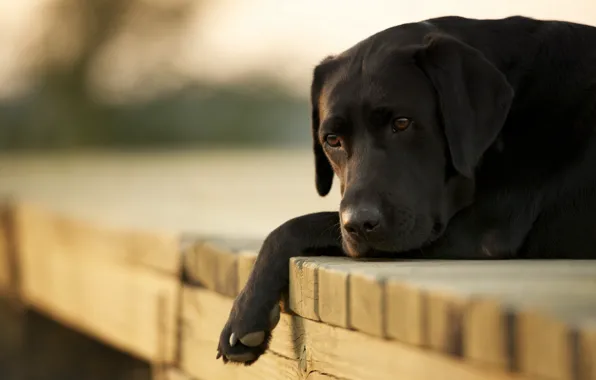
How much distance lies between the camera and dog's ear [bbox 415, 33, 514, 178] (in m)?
2.71

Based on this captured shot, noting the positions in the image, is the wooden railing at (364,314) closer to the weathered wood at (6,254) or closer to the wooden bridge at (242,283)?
the wooden bridge at (242,283)

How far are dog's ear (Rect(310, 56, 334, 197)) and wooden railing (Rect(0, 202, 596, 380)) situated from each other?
30 centimetres

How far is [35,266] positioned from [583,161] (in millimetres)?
4531

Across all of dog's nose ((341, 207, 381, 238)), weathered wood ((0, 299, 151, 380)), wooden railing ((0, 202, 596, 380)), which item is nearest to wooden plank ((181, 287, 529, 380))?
wooden railing ((0, 202, 596, 380))

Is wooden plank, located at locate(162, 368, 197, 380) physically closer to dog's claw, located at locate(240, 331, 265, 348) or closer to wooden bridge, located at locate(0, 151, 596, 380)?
wooden bridge, located at locate(0, 151, 596, 380)

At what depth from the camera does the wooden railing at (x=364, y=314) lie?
5.19ft

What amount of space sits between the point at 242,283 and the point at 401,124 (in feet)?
2.16

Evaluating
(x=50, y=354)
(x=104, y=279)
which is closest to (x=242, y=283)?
(x=104, y=279)

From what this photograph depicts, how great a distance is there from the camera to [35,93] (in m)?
15.4

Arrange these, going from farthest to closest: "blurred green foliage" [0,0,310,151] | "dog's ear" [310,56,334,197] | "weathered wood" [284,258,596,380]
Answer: "blurred green foliage" [0,0,310,151] < "dog's ear" [310,56,334,197] < "weathered wood" [284,258,596,380]

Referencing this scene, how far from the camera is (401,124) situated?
2.74 metres

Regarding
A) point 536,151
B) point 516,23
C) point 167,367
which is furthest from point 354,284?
point 167,367

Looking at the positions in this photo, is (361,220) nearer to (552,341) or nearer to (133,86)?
(552,341)

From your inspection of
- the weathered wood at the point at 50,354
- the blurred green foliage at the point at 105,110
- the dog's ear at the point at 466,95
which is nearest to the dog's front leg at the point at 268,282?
the dog's ear at the point at 466,95
